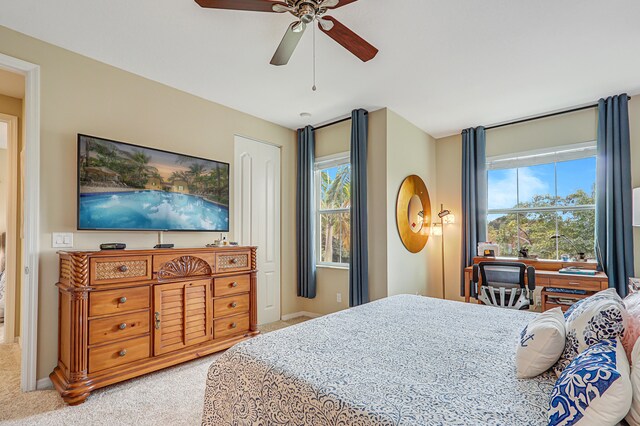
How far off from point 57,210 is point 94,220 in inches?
10.3

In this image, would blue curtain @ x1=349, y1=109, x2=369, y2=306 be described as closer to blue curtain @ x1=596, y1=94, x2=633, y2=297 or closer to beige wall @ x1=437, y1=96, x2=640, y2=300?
beige wall @ x1=437, y1=96, x2=640, y2=300

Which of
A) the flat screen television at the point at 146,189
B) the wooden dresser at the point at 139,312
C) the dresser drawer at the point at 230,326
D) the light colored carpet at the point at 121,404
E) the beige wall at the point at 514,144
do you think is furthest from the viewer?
the beige wall at the point at 514,144

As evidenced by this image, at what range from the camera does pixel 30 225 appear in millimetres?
2514

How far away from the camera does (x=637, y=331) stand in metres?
1.20

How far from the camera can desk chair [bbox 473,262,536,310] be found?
3.23 m

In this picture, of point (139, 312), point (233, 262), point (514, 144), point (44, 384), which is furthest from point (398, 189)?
point (44, 384)

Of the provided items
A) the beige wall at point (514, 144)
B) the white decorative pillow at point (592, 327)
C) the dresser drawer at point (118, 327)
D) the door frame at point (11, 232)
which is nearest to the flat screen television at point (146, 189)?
the dresser drawer at point (118, 327)

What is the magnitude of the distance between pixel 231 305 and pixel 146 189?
141 cm

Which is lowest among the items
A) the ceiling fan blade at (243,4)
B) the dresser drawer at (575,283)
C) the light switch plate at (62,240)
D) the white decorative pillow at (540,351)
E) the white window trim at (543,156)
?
the dresser drawer at (575,283)

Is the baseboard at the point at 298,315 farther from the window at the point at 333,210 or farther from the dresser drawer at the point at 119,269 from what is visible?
the dresser drawer at the point at 119,269

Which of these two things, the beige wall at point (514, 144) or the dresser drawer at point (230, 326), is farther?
the beige wall at point (514, 144)

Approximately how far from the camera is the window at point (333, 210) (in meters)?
4.51

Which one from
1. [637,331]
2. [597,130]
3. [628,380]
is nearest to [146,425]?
[628,380]

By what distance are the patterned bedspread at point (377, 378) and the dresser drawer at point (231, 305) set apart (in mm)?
1561
